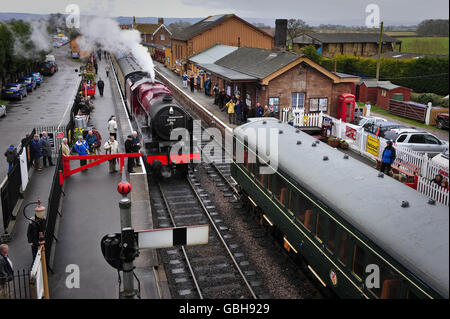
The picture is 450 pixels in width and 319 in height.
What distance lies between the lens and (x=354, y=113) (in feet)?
85.1

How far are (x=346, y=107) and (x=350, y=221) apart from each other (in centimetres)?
1866

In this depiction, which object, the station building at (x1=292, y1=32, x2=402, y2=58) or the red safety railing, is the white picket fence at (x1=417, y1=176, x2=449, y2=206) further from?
the station building at (x1=292, y1=32, x2=402, y2=58)

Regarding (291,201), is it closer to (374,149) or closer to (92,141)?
(374,149)

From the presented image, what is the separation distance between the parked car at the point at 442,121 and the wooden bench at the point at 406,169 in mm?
12000

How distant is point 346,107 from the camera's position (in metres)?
24.3

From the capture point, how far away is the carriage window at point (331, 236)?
24.4ft

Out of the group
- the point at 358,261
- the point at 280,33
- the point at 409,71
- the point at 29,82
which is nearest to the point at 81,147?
the point at 358,261

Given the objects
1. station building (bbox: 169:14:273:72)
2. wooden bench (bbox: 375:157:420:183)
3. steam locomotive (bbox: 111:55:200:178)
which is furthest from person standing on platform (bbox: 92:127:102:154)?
station building (bbox: 169:14:273:72)

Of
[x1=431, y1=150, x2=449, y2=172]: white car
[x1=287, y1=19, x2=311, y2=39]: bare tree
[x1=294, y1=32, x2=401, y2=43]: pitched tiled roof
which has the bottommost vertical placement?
[x1=431, y1=150, x2=449, y2=172]: white car

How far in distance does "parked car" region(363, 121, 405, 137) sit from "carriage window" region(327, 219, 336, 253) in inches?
505

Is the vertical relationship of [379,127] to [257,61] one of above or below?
below

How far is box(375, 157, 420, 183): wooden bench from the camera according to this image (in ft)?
46.3
